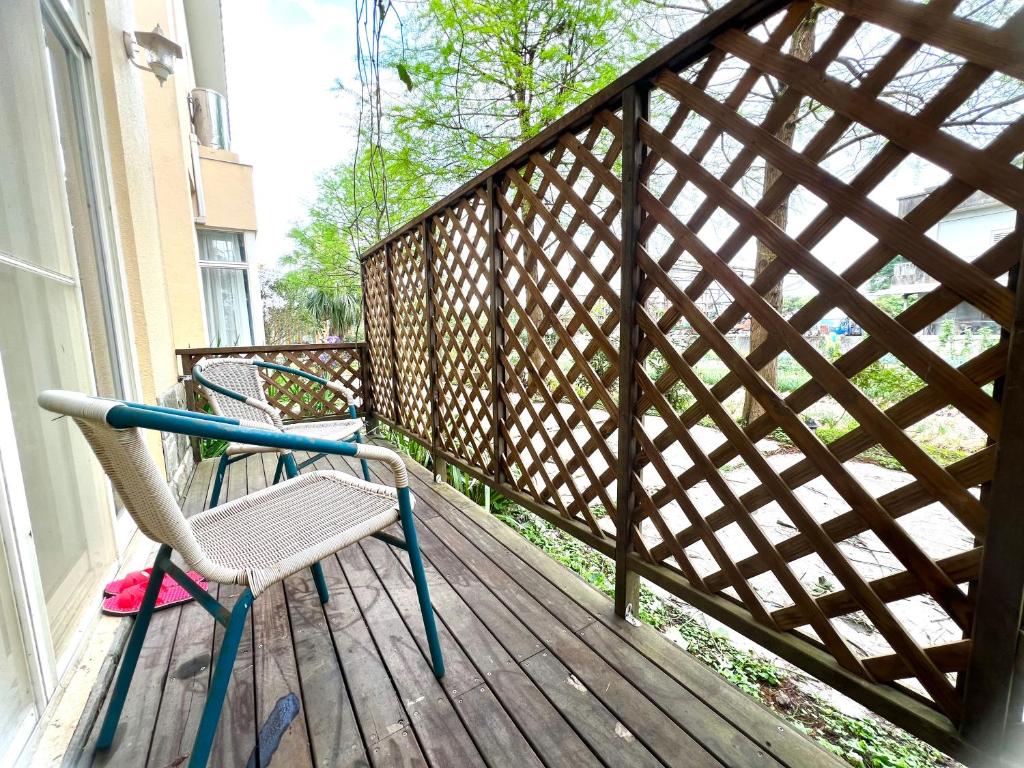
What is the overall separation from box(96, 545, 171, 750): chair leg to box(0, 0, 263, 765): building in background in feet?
0.43

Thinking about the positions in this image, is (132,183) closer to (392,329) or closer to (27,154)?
(27,154)

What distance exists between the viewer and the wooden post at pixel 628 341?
49.6 inches

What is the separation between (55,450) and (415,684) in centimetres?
121

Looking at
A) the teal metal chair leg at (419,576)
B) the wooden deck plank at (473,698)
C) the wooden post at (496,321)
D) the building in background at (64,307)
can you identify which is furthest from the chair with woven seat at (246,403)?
the teal metal chair leg at (419,576)

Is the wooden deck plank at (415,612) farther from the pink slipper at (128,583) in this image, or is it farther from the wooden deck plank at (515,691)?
the pink slipper at (128,583)

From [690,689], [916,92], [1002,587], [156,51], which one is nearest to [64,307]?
[156,51]

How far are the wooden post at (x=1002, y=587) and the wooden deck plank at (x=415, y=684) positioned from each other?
0.95m

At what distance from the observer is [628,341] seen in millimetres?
1359

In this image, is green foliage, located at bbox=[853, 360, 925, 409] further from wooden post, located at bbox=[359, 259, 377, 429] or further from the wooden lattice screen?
wooden post, located at bbox=[359, 259, 377, 429]

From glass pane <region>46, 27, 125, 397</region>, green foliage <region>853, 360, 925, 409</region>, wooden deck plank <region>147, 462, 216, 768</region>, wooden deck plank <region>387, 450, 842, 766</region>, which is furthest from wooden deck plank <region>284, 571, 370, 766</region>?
green foliage <region>853, 360, 925, 409</region>

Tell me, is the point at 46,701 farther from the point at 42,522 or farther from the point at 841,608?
the point at 841,608

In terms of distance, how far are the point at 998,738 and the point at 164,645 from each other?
1970mm

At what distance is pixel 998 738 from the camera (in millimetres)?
789

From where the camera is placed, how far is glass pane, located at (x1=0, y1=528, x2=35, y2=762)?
871 mm
